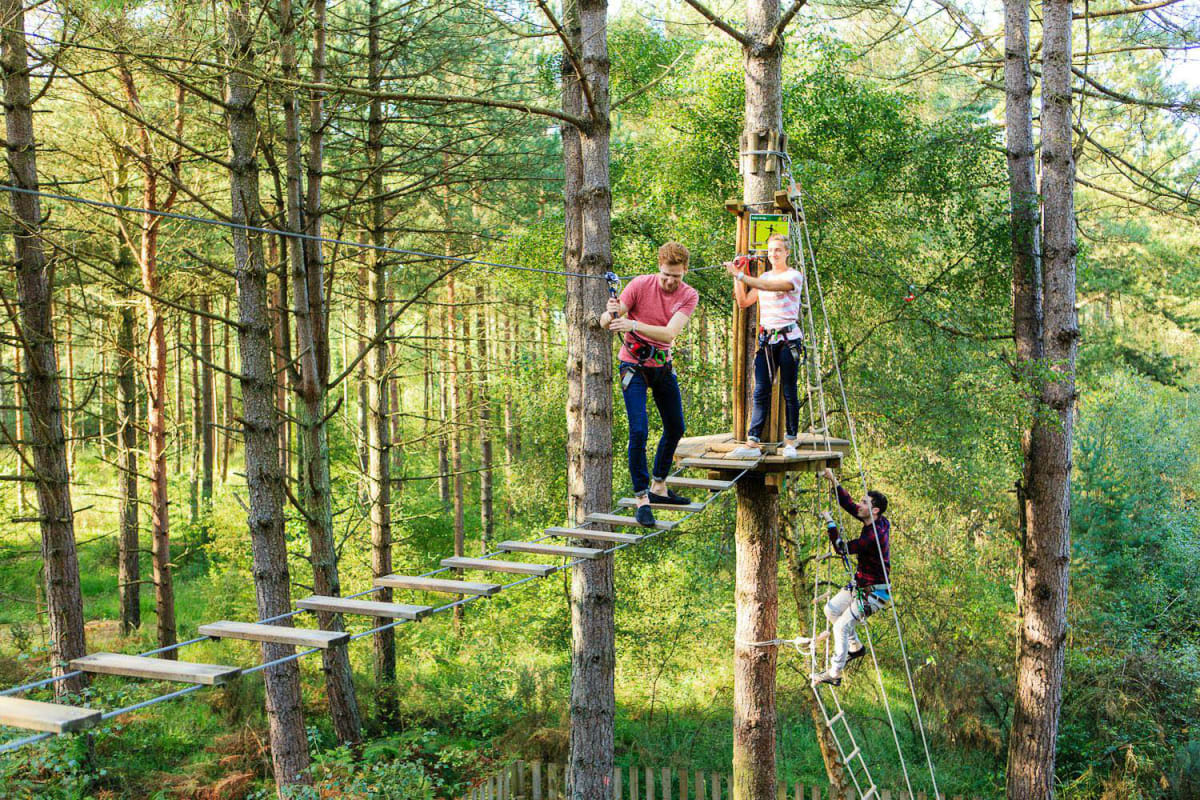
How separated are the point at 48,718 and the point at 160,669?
38cm

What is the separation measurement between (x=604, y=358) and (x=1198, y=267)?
16264 mm

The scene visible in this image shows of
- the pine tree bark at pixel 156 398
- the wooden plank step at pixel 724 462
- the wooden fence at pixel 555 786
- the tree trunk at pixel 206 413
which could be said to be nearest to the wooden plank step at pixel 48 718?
the wooden plank step at pixel 724 462

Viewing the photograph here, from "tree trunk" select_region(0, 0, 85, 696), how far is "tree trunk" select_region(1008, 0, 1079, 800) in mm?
8960

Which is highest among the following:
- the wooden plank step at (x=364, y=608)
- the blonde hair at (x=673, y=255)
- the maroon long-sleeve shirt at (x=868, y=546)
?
the blonde hair at (x=673, y=255)

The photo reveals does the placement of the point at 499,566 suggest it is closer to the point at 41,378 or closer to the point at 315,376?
the point at 315,376

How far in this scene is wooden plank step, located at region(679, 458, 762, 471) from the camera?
17.5 ft

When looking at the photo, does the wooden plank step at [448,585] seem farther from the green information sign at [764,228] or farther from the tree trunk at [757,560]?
the green information sign at [764,228]

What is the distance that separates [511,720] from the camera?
443 inches

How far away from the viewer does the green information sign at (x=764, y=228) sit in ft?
18.9

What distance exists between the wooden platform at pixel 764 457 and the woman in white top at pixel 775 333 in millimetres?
64

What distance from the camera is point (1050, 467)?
8781mm

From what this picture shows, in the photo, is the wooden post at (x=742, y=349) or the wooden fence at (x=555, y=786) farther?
the wooden fence at (x=555, y=786)

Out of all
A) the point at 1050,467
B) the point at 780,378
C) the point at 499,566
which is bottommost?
the point at 1050,467

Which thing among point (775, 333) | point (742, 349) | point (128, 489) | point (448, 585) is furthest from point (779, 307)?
point (128, 489)
